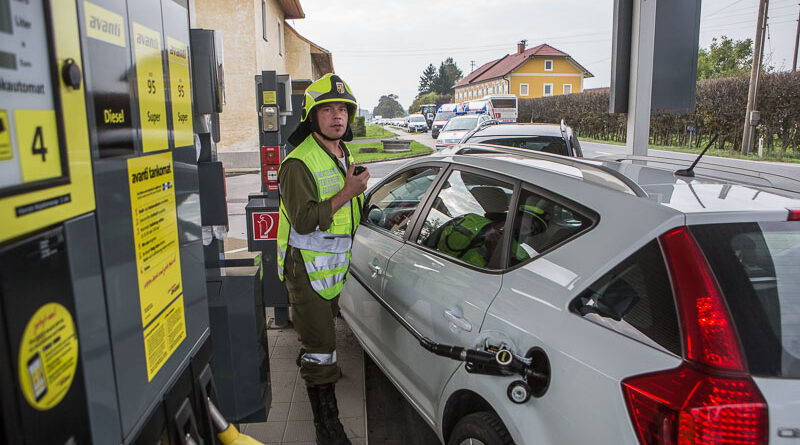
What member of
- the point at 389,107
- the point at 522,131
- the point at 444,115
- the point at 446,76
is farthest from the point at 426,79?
the point at 522,131

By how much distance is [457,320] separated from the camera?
8.00ft

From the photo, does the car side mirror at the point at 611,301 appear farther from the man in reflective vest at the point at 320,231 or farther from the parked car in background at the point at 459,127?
the parked car in background at the point at 459,127

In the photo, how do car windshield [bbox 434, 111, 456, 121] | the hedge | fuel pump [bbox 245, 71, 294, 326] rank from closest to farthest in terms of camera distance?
1. fuel pump [bbox 245, 71, 294, 326]
2. the hedge
3. car windshield [bbox 434, 111, 456, 121]

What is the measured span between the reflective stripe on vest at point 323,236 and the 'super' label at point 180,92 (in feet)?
3.52

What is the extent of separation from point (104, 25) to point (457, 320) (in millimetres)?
1725

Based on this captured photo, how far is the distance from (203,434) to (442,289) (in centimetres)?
123

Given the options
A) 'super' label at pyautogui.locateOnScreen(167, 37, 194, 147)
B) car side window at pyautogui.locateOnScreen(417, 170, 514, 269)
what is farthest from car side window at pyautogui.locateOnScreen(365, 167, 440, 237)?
'super' label at pyautogui.locateOnScreen(167, 37, 194, 147)

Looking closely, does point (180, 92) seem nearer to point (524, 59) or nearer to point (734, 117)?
point (734, 117)

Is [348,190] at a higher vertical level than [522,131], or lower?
lower

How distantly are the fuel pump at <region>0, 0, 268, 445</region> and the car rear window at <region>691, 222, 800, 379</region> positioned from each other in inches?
59.6

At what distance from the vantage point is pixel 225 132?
1802 cm

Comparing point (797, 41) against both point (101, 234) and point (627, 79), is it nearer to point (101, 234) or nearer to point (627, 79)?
point (627, 79)

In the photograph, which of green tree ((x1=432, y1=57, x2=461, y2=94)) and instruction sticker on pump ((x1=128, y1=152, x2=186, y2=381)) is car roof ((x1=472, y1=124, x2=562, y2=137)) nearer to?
A: instruction sticker on pump ((x1=128, y1=152, x2=186, y2=381))

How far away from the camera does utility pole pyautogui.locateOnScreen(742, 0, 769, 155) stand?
2008 cm
